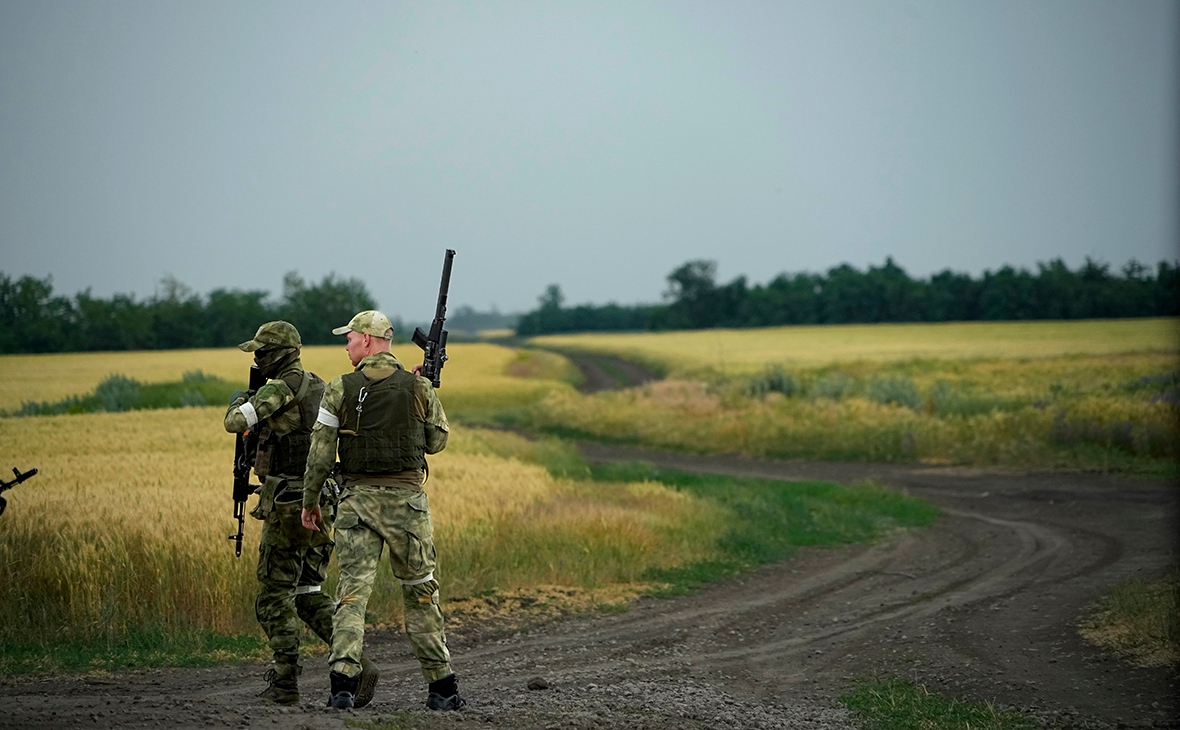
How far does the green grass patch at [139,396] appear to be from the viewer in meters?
17.6

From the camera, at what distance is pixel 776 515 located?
16562mm

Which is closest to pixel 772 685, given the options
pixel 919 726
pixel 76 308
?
pixel 919 726

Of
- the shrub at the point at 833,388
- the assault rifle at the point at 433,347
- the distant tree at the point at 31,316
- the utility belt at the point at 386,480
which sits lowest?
the shrub at the point at 833,388

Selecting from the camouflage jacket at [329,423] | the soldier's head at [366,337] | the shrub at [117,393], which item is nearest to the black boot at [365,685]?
the camouflage jacket at [329,423]

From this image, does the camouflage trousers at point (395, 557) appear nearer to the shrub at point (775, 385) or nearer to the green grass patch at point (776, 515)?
the green grass patch at point (776, 515)

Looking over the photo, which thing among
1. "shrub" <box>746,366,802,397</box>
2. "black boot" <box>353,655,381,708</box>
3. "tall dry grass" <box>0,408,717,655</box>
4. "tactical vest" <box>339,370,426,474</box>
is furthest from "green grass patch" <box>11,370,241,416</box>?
"shrub" <box>746,366,802,397</box>

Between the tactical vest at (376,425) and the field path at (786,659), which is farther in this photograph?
the tactical vest at (376,425)

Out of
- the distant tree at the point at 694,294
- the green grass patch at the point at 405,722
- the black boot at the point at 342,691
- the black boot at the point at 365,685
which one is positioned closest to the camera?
the green grass patch at the point at 405,722

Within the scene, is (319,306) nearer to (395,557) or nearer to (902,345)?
(395,557)

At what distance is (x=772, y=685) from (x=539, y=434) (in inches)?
918

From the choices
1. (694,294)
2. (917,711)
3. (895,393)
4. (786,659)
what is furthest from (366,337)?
(694,294)

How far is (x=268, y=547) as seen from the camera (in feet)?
22.8

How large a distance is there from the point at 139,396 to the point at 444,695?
58.6ft

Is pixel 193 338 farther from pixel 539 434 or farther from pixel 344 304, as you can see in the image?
pixel 539 434
